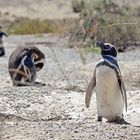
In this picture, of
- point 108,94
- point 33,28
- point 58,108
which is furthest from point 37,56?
point 33,28

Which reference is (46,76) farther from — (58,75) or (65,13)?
(65,13)

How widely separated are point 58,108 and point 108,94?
1452 mm

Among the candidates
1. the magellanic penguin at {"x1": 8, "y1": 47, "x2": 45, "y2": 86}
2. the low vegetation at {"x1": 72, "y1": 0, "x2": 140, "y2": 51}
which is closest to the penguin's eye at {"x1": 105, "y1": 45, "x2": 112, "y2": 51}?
the magellanic penguin at {"x1": 8, "y1": 47, "x2": 45, "y2": 86}

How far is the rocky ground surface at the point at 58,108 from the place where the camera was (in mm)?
7031

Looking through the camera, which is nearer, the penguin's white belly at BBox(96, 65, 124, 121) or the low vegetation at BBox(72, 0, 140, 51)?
the penguin's white belly at BBox(96, 65, 124, 121)

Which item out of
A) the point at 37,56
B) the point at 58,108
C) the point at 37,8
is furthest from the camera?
the point at 37,8

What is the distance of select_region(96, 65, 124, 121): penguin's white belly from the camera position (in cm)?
895

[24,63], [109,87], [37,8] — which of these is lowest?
[37,8]

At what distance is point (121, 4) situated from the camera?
26.5m

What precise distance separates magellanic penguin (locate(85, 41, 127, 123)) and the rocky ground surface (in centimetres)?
31

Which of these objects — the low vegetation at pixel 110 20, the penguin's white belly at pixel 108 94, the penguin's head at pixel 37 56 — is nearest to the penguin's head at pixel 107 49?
the penguin's white belly at pixel 108 94

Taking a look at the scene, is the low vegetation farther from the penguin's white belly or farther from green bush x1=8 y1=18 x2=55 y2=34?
the penguin's white belly

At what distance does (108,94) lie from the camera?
9.05 meters

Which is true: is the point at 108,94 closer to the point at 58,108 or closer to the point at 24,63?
the point at 58,108
